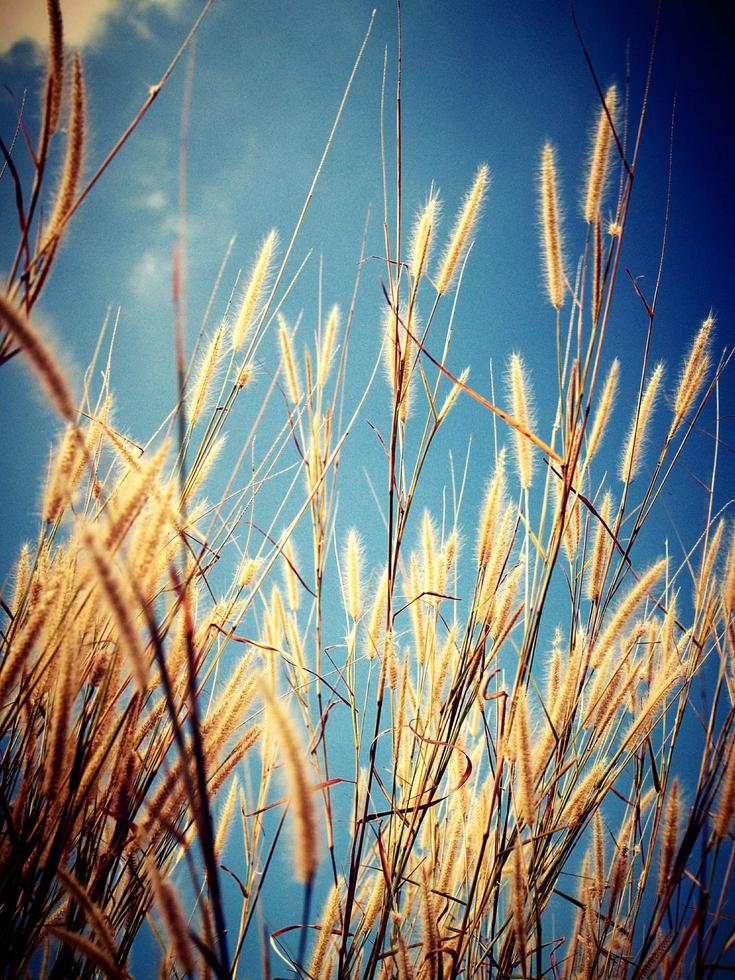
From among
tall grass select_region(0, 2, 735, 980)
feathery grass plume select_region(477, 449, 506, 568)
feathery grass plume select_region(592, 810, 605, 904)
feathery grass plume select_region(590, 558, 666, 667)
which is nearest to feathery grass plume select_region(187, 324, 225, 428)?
tall grass select_region(0, 2, 735, 980)

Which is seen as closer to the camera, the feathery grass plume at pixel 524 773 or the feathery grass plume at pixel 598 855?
the feathery grass plume at pixel 524 773

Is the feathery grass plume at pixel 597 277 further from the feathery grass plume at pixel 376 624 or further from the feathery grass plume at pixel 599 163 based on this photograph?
the feathery grass plume at pixel 376 624

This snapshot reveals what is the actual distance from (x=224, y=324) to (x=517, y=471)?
0.62m

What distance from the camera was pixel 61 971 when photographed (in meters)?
0.53

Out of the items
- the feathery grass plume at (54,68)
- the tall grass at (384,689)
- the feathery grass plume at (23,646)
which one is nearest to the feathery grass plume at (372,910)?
the tall grass at (384,689)

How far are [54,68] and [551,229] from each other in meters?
0.67

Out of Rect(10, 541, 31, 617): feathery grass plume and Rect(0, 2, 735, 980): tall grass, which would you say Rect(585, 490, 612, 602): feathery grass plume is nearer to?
Rect(0, 2, 735, 980): tall grass

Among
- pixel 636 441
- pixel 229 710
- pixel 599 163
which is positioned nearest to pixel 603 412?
pixel 636 441

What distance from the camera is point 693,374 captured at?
90 cm

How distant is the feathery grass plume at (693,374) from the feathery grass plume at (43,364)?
92cm

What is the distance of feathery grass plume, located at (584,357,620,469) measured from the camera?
833 mm

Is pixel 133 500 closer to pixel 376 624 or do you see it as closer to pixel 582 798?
pixel 376 624

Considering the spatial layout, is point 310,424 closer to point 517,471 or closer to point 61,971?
point 517,471

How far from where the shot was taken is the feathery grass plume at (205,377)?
78 cm
